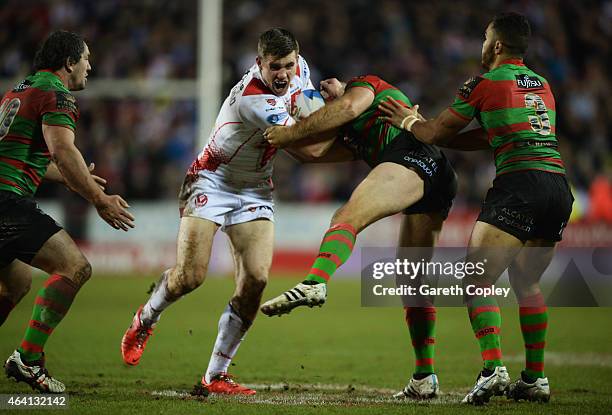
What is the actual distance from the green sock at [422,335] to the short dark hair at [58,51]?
333 cm

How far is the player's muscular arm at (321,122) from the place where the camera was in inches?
263

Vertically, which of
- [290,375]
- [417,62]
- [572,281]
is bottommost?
[290,375]

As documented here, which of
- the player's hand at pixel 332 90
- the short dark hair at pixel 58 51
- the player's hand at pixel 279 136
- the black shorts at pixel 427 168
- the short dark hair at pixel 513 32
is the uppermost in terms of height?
the short dark hair at pixel 513 32

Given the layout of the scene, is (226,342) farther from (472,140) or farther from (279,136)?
(472,140)

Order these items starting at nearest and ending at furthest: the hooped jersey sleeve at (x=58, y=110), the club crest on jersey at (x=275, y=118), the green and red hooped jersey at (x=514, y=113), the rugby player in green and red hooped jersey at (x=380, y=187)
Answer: the rugby player in green and red hooped jersey at (x=380, y=187)
the hooped jersey sleeve at (x=58, y=110)
the green and red hooped jersey at (x=514, y=113)
the club crest on jersey at (x=275, y=118)

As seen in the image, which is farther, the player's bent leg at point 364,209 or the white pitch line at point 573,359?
the white pitch line at point 573,359

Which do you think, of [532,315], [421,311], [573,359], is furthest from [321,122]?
[573,359]

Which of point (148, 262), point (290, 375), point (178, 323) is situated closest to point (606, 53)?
point (148, 262)

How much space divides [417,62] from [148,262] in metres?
7.99

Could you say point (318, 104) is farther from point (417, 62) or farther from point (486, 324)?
point (417, 62)

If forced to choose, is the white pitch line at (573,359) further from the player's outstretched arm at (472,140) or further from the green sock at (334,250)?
the green sock at (334,250)

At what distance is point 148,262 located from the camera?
18.7 meters

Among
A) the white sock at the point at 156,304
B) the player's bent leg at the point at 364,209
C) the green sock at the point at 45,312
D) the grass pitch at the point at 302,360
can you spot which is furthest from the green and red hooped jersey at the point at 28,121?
the player's bent leg at the point at 364,209

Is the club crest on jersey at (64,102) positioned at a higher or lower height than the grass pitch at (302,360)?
higher
